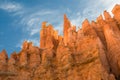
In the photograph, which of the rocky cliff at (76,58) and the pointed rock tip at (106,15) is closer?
the rocky cliff at (76,58)

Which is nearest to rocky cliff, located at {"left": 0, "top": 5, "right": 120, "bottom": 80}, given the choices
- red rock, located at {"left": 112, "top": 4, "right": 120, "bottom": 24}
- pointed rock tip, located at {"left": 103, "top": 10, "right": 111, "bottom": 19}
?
red rock, located at {"left": 112, "top": 4, "right": 120, "bottom": 24}

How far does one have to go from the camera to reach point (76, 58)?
146ft

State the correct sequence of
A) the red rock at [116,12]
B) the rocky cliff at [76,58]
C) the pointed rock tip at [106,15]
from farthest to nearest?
the pointed rock tip at [106,15] < the red rock at [116,12] < the rocky cliff at [76,58]

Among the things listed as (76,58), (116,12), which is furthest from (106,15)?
(76,58)

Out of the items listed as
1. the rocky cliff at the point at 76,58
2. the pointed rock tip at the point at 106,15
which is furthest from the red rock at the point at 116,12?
the pointed rock tip at the point at 106,15

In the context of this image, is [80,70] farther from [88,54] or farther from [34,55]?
[34,55]

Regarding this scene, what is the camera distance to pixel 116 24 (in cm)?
5344

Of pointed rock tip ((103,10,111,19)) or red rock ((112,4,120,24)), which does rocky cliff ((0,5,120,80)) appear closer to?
red rock ((112,4,120,24))

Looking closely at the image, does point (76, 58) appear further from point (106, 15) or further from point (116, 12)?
point (116, 12)

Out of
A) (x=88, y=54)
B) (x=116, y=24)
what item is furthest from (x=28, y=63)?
(x=116, y=24)

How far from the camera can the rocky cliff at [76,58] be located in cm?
4178

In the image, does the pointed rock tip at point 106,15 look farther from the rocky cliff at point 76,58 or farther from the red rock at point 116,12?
the red rock at point 116,12

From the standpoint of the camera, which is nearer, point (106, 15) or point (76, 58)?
point (76, 58)

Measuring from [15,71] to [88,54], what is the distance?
50.6ft
